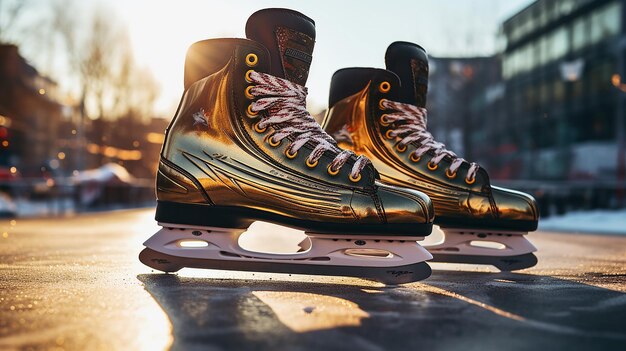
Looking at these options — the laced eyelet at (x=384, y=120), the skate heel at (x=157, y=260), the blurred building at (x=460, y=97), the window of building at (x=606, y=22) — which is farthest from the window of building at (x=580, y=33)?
the skate heel at (x=157, y=260)

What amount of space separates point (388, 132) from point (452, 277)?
2.28 feet

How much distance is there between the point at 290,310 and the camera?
1522 mm

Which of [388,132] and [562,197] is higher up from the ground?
[388,132]

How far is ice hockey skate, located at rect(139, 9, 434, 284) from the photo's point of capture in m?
2.07

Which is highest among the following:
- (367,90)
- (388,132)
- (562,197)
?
(367,90)

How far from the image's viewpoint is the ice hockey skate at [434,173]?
8.53 feet

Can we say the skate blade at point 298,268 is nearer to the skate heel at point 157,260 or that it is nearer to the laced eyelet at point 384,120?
the skate heel at point 157,260

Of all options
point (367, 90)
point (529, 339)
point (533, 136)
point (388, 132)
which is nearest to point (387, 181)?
point (388, 132)

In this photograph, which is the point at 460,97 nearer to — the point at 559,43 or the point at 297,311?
the point at 559,43

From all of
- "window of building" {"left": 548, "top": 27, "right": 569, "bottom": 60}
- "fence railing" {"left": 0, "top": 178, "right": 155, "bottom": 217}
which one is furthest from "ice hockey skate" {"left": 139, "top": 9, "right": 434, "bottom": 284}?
"window of building" {"left": 548, "top": 27, "right": 569, "bottom": 60}

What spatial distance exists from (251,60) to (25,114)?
28.9m

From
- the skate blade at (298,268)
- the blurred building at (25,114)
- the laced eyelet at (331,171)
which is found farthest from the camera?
the blurred building at (25,114)

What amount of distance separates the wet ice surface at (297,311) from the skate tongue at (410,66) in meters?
0.83

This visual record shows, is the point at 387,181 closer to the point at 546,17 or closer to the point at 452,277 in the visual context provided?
the point at 452,277
